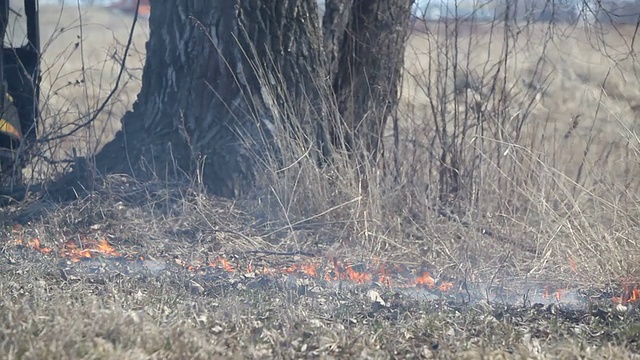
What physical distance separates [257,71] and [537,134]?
8.02ft

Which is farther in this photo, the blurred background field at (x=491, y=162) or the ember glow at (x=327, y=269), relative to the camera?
the blurred background field at (x=491, y=162)

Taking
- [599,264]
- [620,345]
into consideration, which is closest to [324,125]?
[599,264]

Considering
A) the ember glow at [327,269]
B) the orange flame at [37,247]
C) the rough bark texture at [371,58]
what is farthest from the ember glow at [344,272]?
the rough bark texture at [371,58]

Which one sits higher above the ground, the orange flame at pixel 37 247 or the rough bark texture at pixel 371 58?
the rough bark texture at pixel 371 58

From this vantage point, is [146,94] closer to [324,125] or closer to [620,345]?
[324,125]

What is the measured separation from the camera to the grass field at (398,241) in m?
4.59

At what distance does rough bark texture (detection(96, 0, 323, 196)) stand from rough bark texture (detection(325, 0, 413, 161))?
520 millimetres

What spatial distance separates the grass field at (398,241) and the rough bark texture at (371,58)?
24 cm

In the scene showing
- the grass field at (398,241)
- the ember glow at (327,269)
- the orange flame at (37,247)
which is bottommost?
the orange flame at (37,247)

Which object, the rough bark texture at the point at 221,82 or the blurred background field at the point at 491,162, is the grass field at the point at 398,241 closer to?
the blurred background field at the point at 491,162

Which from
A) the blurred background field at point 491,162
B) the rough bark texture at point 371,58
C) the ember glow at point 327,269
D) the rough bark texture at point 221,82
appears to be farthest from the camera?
the rough bark texture at point 371,58

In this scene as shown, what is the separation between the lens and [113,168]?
7.93 m

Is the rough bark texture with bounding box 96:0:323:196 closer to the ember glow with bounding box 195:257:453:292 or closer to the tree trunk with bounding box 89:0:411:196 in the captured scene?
the tree trunk with bounding box 89:0:411:196

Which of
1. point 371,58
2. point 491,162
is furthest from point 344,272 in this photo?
point 371,58
